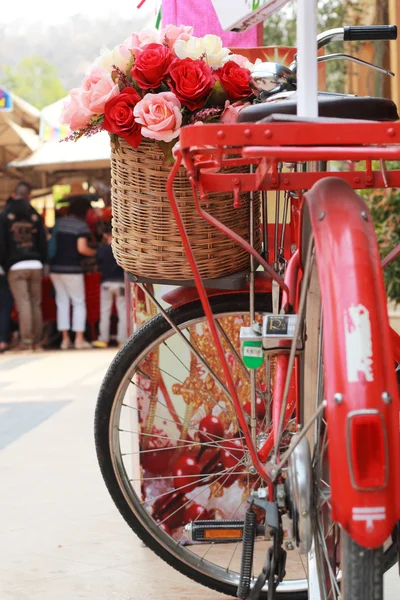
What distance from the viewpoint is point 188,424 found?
3193 millimetres

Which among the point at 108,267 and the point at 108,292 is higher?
the point at 108,267

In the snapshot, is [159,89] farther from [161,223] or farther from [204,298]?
[204,298]

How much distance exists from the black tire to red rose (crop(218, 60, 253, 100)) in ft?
4.20

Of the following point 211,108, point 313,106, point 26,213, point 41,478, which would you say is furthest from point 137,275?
point 26,213

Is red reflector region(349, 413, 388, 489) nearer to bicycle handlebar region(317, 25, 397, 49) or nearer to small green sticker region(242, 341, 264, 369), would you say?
small green sticker region(242, 341, 264, 369)

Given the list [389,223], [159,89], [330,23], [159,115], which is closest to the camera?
[159,115]

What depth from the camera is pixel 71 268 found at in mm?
9820

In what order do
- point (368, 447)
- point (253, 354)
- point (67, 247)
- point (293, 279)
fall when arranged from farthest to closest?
point (67, 247) → point (293, 279) → point (253, 354) → point (368, 447)

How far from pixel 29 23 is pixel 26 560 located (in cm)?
12105

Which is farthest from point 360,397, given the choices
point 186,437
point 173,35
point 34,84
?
point 34,84

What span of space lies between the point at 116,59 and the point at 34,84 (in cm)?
6669

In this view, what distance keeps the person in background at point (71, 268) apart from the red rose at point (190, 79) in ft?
25.1

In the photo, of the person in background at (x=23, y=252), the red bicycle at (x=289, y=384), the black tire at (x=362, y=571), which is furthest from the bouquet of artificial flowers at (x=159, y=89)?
the person in background at (x=23, y=252)

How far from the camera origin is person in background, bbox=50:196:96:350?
981cm
